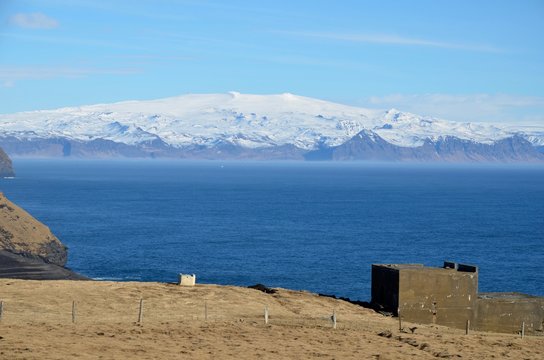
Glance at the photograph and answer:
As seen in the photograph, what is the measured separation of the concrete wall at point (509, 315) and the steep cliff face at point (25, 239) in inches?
1976

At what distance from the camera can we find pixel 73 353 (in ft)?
85.1

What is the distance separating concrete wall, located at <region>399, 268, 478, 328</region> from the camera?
127 feet

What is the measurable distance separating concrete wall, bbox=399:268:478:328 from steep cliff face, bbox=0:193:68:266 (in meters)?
49.7

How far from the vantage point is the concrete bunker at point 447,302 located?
38.7 metres

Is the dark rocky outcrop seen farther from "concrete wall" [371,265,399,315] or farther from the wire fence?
the wire fence

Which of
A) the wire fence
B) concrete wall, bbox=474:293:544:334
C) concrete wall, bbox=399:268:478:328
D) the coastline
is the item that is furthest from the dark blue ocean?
the wire fence

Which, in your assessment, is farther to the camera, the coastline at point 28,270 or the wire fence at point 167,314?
the coastline at point 28,270

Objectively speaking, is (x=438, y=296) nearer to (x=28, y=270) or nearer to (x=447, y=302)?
(x=447, y=302)

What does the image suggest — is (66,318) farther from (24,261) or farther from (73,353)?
(24,261)

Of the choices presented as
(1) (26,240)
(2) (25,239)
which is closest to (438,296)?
(1) (26,240)

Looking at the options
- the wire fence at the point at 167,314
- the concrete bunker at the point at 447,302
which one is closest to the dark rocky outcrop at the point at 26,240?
the wire fence at the point at 167,314

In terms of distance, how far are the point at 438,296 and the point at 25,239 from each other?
54633 mm

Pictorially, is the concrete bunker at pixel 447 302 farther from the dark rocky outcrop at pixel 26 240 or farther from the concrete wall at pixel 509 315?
the dark rocky outcrop at pixel 26 240

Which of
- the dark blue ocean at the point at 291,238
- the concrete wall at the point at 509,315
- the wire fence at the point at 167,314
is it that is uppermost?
the wire fence at the point at 167,314
